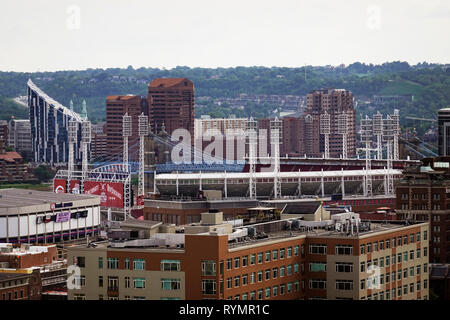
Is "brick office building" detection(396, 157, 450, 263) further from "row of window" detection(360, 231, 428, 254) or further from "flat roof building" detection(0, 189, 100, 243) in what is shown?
"flat roof building" detection(0, 189, 100, 243)

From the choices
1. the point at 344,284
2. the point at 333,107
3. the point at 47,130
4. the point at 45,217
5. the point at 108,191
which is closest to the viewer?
the point at 344,284

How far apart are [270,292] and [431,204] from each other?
27.6 metres

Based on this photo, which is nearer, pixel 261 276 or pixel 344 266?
pixel 261 276

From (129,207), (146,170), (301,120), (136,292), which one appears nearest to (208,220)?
(136,292)

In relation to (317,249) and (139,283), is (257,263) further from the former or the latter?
(139,283)

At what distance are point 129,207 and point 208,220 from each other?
62689mm

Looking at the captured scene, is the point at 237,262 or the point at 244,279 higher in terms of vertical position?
the point at 237,262

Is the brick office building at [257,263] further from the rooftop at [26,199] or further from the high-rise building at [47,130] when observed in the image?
the high-rise building at [47,130]

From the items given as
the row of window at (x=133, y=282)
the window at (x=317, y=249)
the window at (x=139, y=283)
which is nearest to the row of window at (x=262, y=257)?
the window at (x=317, y=249)

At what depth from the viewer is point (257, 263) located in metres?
34.4

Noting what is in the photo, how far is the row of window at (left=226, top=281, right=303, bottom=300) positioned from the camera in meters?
33.7

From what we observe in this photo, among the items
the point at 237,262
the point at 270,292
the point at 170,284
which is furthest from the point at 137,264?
the point at 270,292

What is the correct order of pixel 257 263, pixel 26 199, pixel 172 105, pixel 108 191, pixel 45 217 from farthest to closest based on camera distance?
pixel 172 105 < pixel 108 191 < pixel 26 199 < pixel 45 217 < pixel 257 263
